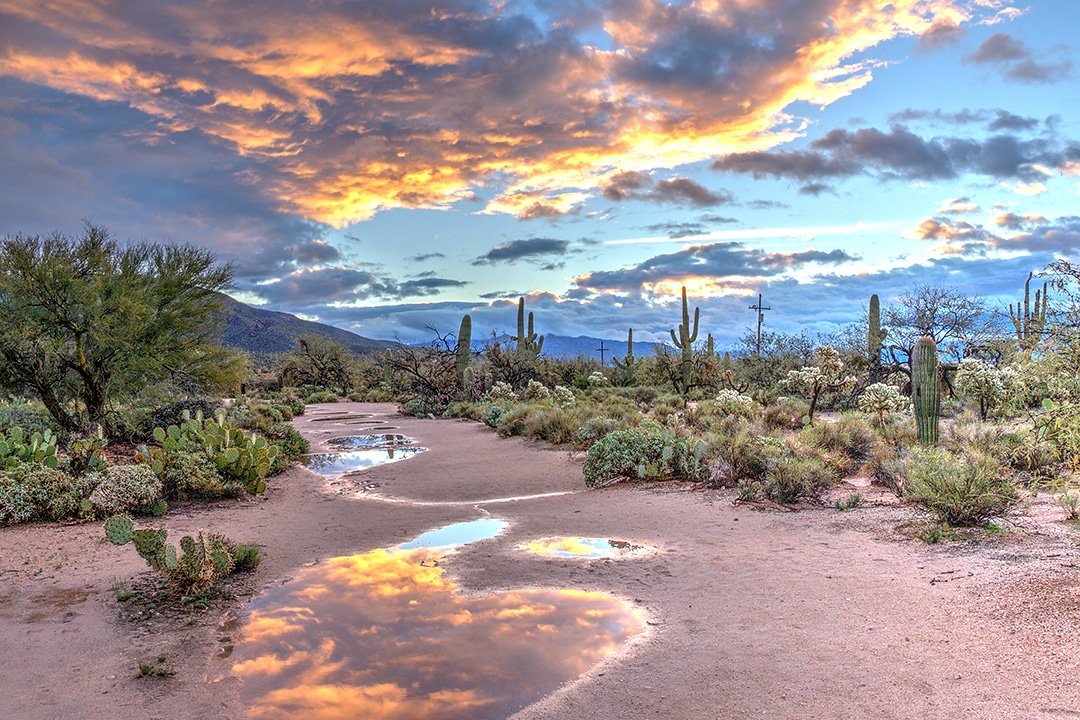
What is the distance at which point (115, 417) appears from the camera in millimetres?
14680

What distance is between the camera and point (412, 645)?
554 centimetres

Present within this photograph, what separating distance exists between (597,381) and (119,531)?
1097 inches

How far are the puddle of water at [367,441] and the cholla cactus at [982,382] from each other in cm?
1439

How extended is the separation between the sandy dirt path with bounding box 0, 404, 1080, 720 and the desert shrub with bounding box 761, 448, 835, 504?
471 millimetres

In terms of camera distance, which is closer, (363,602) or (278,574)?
(363,602)

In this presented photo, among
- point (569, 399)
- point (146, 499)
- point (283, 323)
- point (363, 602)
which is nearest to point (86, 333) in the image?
point (146, 499)

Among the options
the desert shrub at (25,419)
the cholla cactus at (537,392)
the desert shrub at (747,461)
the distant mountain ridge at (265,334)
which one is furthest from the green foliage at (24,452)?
the distant mountain ridge at (265,334)

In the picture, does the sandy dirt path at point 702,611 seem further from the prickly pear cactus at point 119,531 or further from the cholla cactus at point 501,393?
the cholla cactus at point 501,393

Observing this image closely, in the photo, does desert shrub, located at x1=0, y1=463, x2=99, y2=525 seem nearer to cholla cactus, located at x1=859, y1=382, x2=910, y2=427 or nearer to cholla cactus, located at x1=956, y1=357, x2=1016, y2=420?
cholla cactus, located at x1=859, y1=382, x2=910, y2=427

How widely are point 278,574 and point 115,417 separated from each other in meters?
9.77

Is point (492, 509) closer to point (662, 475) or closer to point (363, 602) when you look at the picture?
point (662, 475)

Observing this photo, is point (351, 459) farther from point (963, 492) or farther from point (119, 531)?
point (963, 492)

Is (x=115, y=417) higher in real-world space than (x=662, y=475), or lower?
higher

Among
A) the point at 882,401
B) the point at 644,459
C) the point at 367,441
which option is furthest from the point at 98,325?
the point at 882,401
